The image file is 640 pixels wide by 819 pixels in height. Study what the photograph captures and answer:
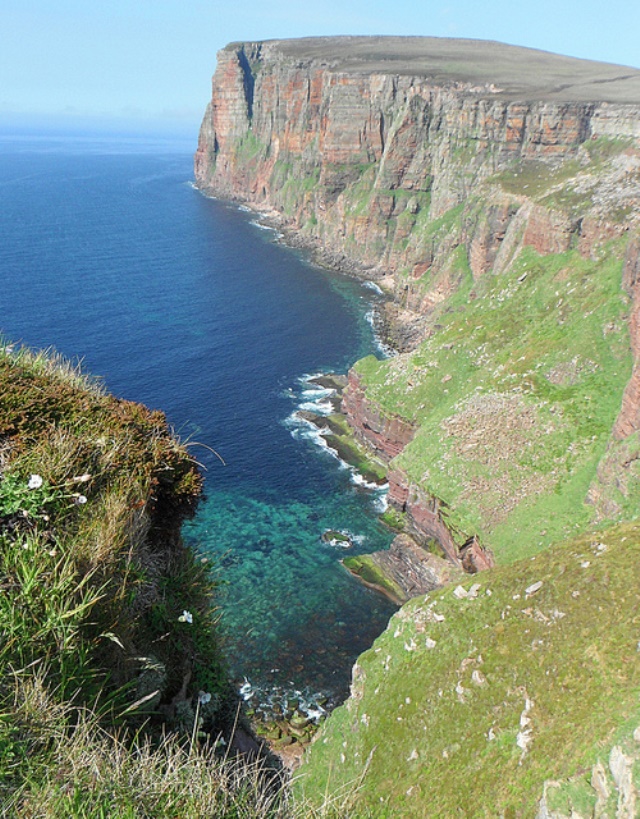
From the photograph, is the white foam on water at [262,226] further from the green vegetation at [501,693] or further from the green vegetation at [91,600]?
the green vegetation at [91,600]

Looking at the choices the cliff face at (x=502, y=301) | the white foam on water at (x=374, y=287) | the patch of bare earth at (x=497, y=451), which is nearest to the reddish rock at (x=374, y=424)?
the cliff face at (x=502, y=301)

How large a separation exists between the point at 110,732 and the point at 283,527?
176 feet

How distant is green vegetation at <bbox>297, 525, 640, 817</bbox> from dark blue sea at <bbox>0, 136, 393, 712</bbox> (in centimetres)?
1116

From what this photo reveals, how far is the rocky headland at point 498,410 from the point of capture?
27141mm

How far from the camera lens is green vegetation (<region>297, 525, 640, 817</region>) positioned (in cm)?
2475

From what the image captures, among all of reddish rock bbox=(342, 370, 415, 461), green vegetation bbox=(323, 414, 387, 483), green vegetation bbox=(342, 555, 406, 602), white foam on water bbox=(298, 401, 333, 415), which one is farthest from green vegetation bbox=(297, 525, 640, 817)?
white foam on water bbox=(298, 401, 333, 415)

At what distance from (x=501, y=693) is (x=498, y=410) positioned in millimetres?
38661

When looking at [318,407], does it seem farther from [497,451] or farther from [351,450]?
[497,451]

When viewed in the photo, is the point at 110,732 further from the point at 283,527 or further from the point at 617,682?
the point at 283,527

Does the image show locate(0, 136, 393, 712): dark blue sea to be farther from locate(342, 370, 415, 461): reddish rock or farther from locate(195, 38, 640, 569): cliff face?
locate(195, 38, 640, 569): cliff face

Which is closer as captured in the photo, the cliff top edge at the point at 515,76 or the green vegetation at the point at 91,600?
the green vegetation at the point at 91,600

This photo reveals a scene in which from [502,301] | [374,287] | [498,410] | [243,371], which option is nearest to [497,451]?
[498,410]

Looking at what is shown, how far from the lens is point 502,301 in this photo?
83.6 metres

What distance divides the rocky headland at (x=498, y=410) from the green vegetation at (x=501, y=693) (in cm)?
10
